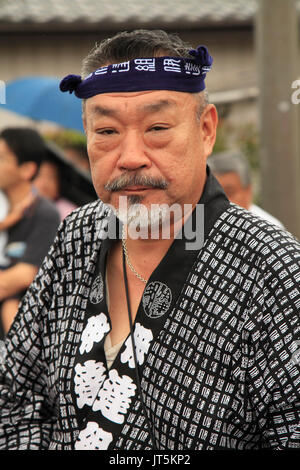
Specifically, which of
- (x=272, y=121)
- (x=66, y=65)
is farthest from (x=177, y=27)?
(x=272, y=121)

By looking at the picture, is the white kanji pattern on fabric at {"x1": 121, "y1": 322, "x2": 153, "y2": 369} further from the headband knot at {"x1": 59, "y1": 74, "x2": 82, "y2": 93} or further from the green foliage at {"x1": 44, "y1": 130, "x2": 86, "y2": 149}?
the green foliage at {"x1": 44, "y1": 130, "x2": 86, "y2": 149}

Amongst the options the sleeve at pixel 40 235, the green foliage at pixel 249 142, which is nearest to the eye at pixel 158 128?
the sleeve at pixel 40 235

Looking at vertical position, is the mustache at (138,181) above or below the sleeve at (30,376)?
above

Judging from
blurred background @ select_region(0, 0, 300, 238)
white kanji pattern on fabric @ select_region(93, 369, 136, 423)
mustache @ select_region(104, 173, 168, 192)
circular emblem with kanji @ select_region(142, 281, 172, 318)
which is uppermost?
blurred background @ select_region(0, 0, 300, 238)

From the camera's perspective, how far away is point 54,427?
196 cm

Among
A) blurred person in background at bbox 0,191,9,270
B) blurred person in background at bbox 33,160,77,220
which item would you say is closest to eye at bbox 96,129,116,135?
blurred person in background at bbox 0,191,9,270

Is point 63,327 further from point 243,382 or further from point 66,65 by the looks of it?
point 66,65

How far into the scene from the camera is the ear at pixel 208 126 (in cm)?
182

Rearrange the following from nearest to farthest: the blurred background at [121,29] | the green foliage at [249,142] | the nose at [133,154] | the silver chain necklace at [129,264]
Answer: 1. the nose at [133,154]
2. the silver chain necklace at [129,264]
3. the blurred background at [121,29]
4. the green foliage at [249,142]

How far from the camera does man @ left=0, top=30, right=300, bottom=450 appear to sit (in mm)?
1578

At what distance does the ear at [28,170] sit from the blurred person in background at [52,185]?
0.33m

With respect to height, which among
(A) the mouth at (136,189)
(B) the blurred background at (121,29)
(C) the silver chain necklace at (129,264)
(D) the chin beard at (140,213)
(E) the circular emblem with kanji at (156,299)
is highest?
(B) the blurred background at (121,29)

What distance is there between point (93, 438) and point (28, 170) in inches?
109

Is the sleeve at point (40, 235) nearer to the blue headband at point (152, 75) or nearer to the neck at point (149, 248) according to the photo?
the neck at point (149, 248)
